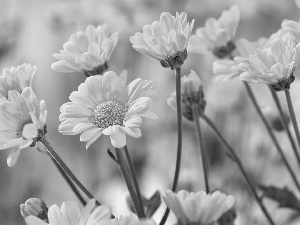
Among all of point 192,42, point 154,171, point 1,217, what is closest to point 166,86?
point 154,171

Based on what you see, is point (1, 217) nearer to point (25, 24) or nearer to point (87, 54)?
point (25, 24)

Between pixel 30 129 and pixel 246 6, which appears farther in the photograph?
pixel 246 6

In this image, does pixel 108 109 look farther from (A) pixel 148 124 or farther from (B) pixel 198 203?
(A) pixel 148 124

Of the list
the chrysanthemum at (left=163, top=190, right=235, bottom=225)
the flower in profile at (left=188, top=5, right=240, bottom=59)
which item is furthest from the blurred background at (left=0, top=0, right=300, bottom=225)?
the chrysanthemum at (left=163, top=190, right=235, bottom=225)

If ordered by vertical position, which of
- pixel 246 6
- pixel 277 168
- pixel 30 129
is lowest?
pixel 277 168

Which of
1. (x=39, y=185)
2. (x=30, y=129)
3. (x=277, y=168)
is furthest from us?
(x=39, y=185)

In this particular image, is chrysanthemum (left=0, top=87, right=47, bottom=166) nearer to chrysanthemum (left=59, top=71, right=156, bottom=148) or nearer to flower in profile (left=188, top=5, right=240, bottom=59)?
chrysanthemum (left=59, top=71, right=156, bottom=148)
